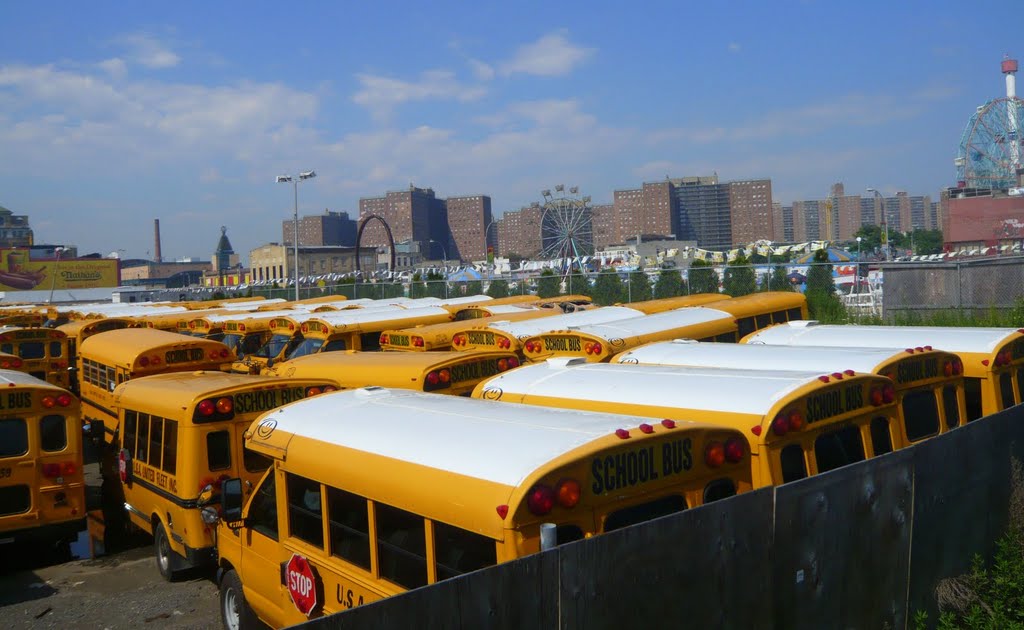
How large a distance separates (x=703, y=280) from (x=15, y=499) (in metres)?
19.3

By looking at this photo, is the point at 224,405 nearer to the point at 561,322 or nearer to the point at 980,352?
the point at 561,322

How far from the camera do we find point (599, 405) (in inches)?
249

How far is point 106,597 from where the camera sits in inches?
319

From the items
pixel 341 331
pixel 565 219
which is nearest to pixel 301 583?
pixel 341 331

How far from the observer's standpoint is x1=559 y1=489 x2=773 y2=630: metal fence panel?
3.66 meters

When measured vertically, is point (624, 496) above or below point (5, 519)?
above

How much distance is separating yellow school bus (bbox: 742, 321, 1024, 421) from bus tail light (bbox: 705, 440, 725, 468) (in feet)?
12.7

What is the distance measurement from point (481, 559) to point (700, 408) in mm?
2412

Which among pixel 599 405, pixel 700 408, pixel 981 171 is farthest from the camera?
pixel 981 171

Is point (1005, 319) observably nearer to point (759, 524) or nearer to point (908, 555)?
point (908, 555)

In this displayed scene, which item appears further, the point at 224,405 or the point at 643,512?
the point at 224,405

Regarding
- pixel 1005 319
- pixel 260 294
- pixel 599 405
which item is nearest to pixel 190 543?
pixel 599 405

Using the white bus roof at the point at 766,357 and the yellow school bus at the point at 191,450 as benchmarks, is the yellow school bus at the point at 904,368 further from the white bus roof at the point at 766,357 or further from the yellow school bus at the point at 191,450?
the yellow school bus at the point at 191,450

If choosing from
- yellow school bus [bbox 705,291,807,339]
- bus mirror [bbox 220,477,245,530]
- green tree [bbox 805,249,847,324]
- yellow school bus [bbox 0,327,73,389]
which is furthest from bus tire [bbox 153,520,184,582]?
green tree [bbox 805,249,847,324]
